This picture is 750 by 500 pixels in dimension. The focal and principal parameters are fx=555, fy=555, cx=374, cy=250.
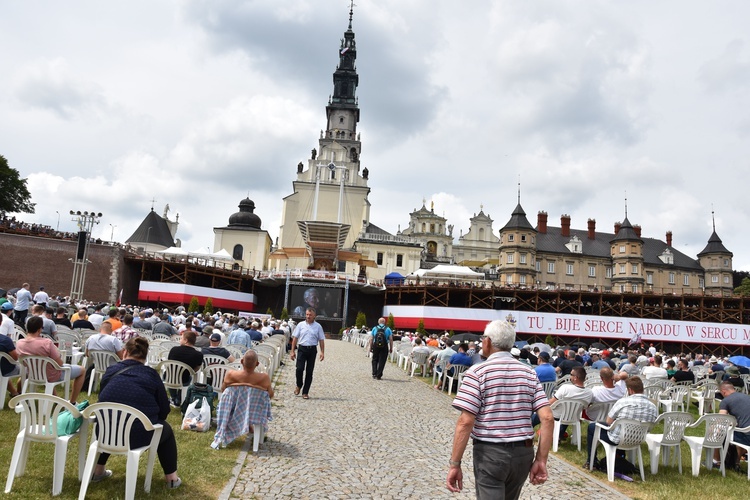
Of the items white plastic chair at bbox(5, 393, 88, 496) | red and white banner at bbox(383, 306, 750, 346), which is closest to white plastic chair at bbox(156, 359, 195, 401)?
white plastic chair at bbox(5, 393, 88, 496)

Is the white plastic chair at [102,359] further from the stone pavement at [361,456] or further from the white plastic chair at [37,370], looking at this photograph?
the stone pavement at [361,456]

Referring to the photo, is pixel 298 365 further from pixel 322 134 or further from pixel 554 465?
pixel 322 134

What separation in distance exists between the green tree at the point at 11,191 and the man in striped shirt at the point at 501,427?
61026mm

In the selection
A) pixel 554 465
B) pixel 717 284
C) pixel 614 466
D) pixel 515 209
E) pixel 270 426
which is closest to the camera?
pixel 614 466

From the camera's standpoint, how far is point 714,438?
7.65 metres

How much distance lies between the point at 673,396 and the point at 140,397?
11679 mm

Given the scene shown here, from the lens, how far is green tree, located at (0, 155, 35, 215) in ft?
175

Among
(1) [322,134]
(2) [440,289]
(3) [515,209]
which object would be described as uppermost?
(1) [322,134]

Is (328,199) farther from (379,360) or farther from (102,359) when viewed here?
(102,359)

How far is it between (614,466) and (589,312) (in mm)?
42637

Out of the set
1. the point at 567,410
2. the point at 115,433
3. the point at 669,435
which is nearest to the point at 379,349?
the point at 567,410

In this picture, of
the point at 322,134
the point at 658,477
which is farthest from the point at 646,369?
the point at 322,134

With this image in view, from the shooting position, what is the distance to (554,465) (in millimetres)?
7652

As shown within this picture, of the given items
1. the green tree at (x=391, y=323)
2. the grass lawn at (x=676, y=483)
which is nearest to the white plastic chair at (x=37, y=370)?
the grass lawn at (x=676, y=483)
